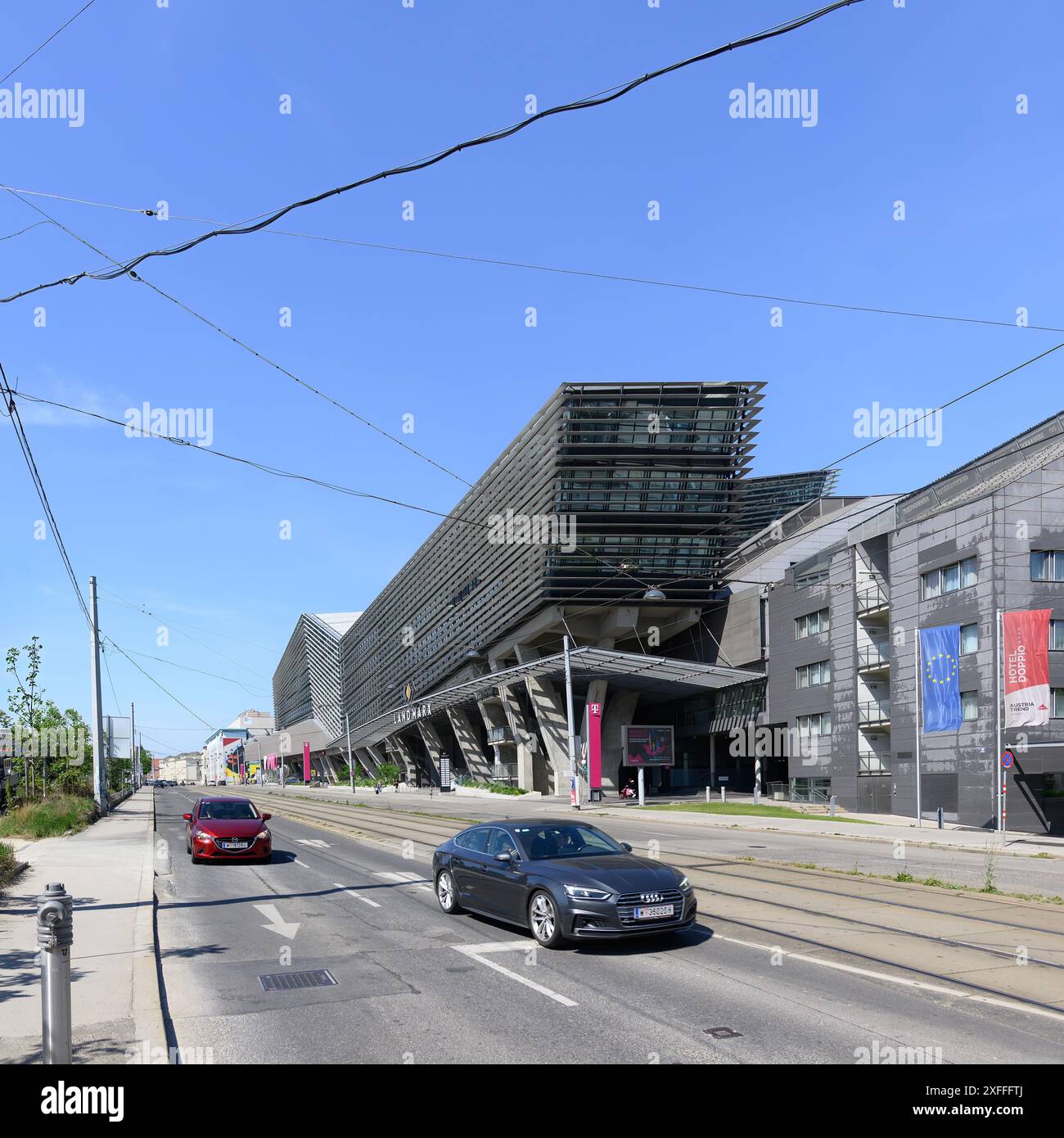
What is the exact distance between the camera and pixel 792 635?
55719mm

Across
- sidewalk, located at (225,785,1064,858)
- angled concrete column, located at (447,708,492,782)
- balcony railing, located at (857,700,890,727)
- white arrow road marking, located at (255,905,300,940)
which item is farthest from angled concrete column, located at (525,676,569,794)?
white arrow road marking, located at (255,905,300,940)

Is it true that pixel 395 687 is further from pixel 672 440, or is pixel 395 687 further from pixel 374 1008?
pixel 374 1008

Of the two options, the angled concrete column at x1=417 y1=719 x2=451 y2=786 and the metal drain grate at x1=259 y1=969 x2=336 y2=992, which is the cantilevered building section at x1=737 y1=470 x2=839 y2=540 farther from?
the metal drain grate at x1=259 y1=969 x2=336 y2=992

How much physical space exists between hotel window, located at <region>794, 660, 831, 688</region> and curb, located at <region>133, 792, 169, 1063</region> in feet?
136

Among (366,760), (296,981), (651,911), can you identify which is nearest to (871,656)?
(651,911)

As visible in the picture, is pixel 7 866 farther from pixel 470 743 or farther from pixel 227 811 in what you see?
pixel 470 743

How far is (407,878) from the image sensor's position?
18.9 m

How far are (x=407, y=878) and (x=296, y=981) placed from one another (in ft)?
29.5

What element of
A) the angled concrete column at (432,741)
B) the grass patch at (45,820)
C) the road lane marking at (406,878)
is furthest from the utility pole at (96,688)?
the angled concrete column at (432,741)

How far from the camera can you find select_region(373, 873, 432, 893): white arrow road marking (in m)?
17.7

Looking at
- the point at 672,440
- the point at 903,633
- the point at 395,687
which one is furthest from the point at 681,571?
the point at 395,687

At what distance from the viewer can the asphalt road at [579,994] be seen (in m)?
7.39

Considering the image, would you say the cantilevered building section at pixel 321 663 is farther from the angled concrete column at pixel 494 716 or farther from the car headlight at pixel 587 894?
the car headlight at pixel 587 894
